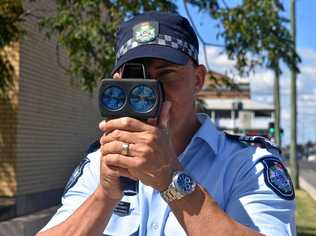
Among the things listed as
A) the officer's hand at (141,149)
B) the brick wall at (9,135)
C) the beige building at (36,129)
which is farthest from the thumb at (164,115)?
the brick wall at (9,135)

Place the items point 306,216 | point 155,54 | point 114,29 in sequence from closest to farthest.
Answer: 1. point 155,54
2. point 114,29
3. point 306,216

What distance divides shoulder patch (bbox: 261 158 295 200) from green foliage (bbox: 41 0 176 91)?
19.9 ft

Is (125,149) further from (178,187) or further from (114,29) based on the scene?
(114,29)

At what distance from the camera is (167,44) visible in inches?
78.0

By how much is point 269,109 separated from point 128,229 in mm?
62286

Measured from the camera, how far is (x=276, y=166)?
2010 mm

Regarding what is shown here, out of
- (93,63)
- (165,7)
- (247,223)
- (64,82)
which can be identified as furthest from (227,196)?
(64,82)

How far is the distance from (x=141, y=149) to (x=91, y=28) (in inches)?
261

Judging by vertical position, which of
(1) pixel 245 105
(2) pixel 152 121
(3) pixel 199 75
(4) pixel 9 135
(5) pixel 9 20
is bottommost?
(1) pixel 245 105

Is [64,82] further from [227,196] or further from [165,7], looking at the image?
[227,196]

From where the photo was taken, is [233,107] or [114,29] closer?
[114,29]

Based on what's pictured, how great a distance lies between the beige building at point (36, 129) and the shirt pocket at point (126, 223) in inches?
335

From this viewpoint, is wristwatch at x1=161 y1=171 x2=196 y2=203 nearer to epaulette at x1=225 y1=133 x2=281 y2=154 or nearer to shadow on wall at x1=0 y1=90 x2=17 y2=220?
epaulette at x1=225 y1=133 x2=281 y2=154

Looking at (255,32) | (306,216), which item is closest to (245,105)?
(306,216)
